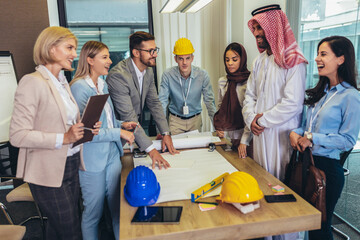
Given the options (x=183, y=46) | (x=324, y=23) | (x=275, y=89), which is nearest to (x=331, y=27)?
(x=324, y=23)

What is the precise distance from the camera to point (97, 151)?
1.72 m

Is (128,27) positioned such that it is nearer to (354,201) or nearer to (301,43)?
(301,43)

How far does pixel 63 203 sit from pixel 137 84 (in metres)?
1.10

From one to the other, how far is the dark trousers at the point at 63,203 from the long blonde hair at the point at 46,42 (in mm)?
597

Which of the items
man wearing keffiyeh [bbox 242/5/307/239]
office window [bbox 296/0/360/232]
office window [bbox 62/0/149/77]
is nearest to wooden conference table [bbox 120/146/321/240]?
man wearing keffiyeh [bbox 242/5/307/239]

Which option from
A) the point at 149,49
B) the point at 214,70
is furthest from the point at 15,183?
the point at 214,70

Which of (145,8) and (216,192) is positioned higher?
(145,8)

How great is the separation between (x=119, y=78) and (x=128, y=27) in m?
2.53

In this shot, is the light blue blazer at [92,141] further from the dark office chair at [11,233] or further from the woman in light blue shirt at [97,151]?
the dark office chair at [11,233]

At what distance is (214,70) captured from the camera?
3.90 m

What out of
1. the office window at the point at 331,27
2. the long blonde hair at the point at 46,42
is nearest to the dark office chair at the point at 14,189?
the long blonde hair at the point at 46,42

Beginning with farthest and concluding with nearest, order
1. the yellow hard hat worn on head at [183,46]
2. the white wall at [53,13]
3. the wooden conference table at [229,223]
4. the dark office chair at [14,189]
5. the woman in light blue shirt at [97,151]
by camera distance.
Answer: the white wall at [53,13]
the yellow hard hat worn on head at [183,46]
the dark office chair at [14,189]
the woman in light blue shirt at [97,151]
the wooden conference table at [229,223]

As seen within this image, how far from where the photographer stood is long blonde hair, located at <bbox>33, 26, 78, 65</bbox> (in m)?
1.47

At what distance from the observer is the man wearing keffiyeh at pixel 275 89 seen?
73.6 inches
